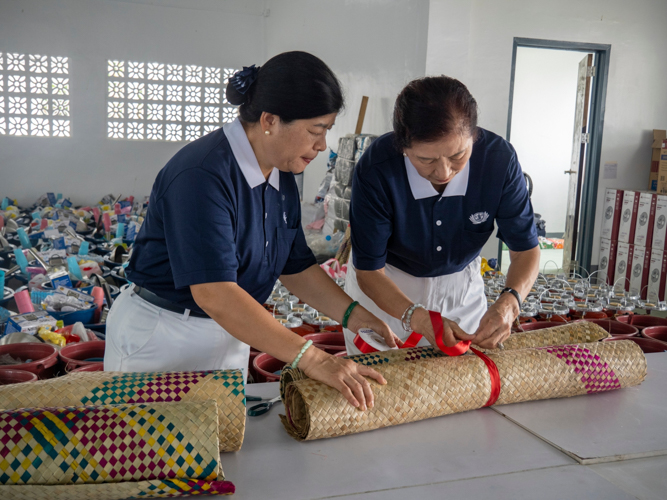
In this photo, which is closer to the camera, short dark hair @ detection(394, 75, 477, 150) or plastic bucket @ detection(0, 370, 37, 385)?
short dark hair @ detection(394, 75, 477, 150)

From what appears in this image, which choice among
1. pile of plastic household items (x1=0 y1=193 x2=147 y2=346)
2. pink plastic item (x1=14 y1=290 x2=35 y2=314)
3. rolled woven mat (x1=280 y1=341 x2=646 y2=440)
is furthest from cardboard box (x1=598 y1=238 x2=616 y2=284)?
pink plastic item (x1=14 y1=290 x2=35 y2=314)

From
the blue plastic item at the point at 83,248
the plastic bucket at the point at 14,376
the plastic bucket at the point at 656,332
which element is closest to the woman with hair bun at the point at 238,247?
the plastic bucket at the point at 14,376

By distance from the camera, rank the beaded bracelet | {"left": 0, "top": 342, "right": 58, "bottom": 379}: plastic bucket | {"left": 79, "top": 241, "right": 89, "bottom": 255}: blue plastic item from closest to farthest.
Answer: the beaded bracelet < {"left": 0, "top": 342, "right": 58, "bottom": 379}: plastic bucket < {"left": 79, "top": 241, "right": 89, "bottom": 255}: blue plastic item

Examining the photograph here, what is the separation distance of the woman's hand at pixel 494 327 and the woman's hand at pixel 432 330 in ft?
0.12

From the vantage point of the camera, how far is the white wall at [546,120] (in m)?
8.76

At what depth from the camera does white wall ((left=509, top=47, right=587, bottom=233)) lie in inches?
345

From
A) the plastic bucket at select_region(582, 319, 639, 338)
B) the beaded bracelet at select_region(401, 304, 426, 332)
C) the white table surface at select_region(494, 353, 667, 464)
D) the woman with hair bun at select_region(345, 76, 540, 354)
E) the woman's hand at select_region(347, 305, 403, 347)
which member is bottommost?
the plastic bucket at select_region(582, 319, 639, 338)

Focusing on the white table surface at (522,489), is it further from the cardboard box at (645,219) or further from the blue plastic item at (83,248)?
the cardboard box at (645,219)

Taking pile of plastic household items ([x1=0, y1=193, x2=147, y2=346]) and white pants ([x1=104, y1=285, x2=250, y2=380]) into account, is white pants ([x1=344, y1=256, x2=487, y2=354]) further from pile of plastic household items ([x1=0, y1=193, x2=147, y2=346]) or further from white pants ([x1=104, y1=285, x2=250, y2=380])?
pile of plastic household items ([x1=0, y1=193, x2=147, y2=346])

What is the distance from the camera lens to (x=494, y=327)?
1.50m

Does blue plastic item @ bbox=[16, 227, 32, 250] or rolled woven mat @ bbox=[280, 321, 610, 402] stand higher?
rolled woven mat @ bbox=[280, 321, 610, 402]

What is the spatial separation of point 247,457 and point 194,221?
48cm

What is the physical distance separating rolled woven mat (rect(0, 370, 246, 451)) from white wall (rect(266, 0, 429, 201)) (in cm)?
402

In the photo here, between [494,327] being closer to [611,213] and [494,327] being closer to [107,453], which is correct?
[107,453]
